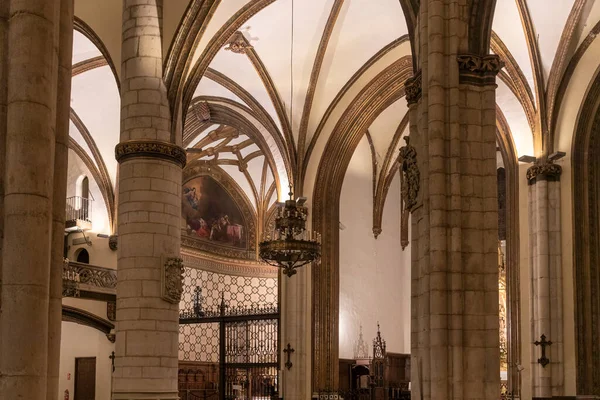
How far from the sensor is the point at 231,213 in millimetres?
30344

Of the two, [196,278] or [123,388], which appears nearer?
[123,388]

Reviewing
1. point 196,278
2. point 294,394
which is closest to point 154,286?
point 294,394

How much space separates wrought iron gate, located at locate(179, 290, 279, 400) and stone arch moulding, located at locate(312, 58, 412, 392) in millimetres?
1173

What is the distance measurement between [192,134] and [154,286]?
38.2 ft

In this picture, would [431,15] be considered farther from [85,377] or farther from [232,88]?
[85,377]

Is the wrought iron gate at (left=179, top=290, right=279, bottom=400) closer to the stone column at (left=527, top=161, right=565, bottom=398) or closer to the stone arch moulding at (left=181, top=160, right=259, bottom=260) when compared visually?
the stone arch moulding at (left=181, top=160, right=259, bottom=260)

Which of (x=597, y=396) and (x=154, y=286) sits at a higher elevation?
(x=154, y=286)

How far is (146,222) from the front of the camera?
14305 millimetres

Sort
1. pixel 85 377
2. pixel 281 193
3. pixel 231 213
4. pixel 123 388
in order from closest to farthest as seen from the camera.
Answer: pixel 123 388
pixel 281 193
pixel 85 377
pixel 231 213

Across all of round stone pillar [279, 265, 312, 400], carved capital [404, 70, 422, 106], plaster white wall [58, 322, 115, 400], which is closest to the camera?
carved capital [404, 70, 422, 106]

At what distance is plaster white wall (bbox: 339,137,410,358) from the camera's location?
25719 mm

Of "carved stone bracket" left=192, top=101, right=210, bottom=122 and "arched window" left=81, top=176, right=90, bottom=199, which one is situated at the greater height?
"carved stone bracket" left=192, top=101, right=210, bottom=122

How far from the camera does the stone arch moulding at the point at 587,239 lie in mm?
17109

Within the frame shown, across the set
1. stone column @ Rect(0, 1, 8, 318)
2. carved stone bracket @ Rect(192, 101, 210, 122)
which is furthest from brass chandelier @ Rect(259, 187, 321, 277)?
stone column @ Rect(0, 1, 8, 318)
